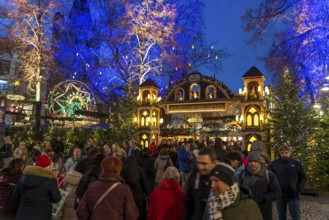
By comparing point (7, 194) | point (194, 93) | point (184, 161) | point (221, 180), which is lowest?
point (7, 194)

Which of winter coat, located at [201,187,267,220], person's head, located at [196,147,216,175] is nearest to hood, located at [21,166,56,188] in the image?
person's head, located at [196,147,216,175]

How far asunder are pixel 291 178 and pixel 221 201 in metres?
Result: 4.14

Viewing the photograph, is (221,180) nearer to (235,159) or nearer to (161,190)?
(161,190)

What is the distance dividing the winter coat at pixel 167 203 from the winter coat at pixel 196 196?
0.27 m

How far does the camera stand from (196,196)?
3.67 m

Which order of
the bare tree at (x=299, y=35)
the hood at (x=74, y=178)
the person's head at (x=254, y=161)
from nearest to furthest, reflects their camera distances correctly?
1. the person's head at (x=254, y=161)
2. the hood at (x=74, y=178)
3. the bare tree at (x=299, y=35)

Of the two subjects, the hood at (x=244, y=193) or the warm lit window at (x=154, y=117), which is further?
the warm lit window at (x=154, y=117)

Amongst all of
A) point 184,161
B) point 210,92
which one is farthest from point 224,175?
point 210,92

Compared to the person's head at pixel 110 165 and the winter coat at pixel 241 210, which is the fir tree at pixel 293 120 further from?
the winter coat at pixel 241 210

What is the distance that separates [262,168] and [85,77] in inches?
932

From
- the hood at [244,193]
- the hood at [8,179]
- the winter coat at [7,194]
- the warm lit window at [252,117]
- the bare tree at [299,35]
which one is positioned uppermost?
the bare tree at [299,35]

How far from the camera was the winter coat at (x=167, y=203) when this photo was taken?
4004mm

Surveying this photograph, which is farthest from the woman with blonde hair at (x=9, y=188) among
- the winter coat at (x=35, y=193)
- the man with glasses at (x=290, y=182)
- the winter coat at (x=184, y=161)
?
the winter coat at (x=184, y=161)

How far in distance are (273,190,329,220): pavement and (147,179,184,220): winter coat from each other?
473cm
